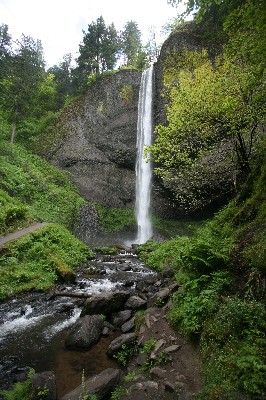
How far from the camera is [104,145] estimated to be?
30.7 metres

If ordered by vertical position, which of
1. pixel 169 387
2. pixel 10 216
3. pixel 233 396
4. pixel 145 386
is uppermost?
pixel 10 216

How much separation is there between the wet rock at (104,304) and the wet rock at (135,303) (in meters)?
0.20

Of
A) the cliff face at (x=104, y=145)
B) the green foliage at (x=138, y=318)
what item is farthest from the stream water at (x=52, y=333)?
the cliff face at (x=104, y=145)

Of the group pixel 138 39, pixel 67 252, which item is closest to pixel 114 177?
pixel 67 252

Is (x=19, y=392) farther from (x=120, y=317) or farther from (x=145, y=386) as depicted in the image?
(x=120, y=317)

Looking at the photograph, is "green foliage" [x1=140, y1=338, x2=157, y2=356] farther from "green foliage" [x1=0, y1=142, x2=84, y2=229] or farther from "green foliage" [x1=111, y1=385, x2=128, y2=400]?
"green foliage" [x1=0, y1=142, x2=84, y2=229]

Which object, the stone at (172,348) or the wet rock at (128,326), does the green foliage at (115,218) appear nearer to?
the wet rock at (128,326)

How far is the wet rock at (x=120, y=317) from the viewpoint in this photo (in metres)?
7.50

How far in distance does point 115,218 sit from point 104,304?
65.2ft

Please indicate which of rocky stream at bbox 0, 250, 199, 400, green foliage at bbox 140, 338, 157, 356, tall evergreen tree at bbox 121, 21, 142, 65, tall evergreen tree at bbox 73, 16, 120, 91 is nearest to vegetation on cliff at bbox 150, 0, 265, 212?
rocky stream at bbox 0, 250, 199, 400

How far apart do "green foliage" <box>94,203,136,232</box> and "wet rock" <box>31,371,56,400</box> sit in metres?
21.4

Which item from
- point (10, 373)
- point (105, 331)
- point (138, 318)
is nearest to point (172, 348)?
point (138, 318)

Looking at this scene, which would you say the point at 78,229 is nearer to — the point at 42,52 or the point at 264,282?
the point at 264,282

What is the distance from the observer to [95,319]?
285 inches
